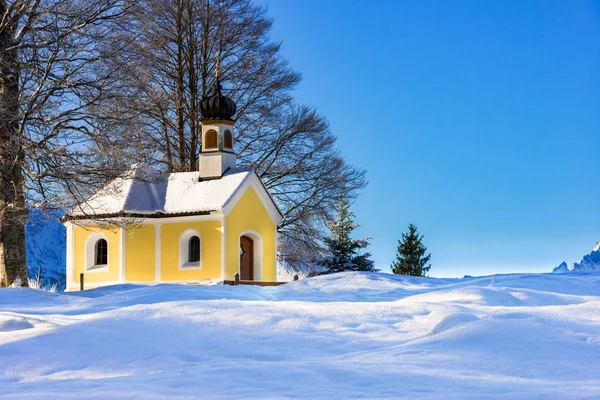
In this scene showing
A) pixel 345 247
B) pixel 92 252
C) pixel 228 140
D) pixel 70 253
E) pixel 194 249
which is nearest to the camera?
pixel 194 249

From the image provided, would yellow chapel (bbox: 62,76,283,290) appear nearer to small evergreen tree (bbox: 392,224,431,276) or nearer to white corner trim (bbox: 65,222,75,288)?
white corner trim (bbox: 65,222,75,288)

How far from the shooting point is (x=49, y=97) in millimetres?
16906

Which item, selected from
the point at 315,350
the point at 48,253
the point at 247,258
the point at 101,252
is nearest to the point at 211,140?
the point at 247,258

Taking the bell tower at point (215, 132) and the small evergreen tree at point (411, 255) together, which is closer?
the bell tower at point (215, 132)

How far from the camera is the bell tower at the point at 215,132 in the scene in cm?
2686

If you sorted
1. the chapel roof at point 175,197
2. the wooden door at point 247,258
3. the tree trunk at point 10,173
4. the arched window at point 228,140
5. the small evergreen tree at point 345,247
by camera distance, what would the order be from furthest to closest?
the small evergreen tree at point 345,247 < the arched window at point 228,140 < the wooden door at point 247,258 < the chapel roof at point 175,197 < the tree trunk at point 10,173

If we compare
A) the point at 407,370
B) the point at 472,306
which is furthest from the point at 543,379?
the point at 472,306

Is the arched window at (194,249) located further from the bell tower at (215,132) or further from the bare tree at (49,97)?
the bare tree at (49,97)

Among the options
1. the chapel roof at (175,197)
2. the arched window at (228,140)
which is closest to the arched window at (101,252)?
the chapel roof at (175,197)

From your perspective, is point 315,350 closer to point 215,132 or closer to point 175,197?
point 175,197

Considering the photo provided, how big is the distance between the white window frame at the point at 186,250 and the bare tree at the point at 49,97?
8.15m

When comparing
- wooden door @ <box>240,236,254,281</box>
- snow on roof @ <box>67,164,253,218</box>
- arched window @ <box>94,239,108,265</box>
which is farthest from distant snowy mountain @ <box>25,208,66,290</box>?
wooden door @ <box>240,236,254,281</box>

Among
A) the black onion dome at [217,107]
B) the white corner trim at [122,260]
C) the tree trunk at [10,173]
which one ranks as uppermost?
the black onion dome at [217,107]

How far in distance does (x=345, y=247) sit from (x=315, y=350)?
1084 inches
